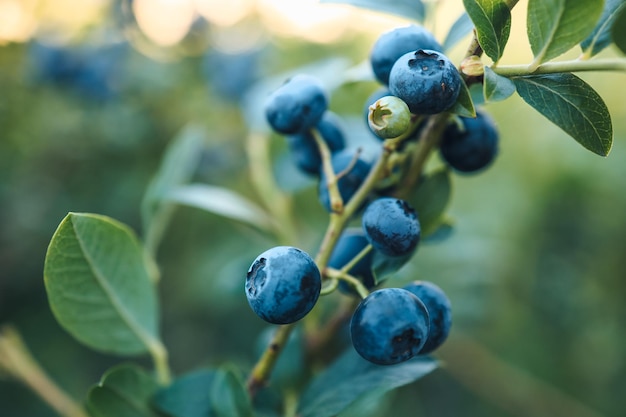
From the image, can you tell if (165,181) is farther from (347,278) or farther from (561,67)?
(561,67)

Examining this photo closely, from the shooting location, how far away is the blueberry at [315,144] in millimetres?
1188

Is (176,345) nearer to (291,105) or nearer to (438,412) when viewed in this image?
(438,412)

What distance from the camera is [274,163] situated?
1884mm

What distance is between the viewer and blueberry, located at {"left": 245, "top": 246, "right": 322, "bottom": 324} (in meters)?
0.88

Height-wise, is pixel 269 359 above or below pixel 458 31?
below

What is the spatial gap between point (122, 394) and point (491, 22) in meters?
0.97

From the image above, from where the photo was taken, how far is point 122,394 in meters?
1.14

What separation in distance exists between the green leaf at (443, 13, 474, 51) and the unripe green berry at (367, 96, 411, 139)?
11.9 inches

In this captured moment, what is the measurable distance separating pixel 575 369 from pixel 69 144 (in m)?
2.69

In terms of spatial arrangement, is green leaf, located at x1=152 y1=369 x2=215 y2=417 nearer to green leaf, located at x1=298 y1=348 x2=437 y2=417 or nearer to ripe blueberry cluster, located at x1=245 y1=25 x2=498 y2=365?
green leaf, located at x1=298 y1=348 x2=437 y2=417

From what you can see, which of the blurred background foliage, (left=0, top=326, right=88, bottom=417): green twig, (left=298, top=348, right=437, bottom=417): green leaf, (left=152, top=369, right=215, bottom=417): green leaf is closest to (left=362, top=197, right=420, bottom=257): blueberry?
(left=298, top=348, right=437, bottom=417): green leaf

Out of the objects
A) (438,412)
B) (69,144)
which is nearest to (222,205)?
(69,144)

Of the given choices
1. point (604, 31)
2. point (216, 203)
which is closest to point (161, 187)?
point (216, 203)

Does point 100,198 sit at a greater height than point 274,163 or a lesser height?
lesser
